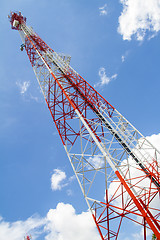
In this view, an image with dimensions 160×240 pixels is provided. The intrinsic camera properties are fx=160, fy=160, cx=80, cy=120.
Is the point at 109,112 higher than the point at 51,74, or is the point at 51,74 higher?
the point at 51,74

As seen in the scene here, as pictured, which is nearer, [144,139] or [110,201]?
[110,201]

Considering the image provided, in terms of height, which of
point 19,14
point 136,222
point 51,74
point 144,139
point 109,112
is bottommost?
point 136,222

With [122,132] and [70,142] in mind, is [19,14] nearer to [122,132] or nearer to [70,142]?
[70,142]

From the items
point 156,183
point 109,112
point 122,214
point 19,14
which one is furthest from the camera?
point 19,14

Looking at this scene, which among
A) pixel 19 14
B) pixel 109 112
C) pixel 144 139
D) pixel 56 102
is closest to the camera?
pixel 144 139

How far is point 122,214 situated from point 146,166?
10.9ft

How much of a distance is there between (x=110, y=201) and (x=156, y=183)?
3.17 metres

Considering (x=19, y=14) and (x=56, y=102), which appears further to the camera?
(x=19, y=14)

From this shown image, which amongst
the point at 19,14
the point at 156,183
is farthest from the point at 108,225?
the point at 19,14

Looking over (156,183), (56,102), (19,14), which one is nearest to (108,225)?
(156,183)

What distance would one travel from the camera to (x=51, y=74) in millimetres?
15570

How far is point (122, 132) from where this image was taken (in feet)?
37.6

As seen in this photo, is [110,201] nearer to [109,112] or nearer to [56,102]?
[109,112]

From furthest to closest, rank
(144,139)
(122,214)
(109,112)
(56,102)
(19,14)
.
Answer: (19,14) < (56,102) < (109,112) < (144,139) < (122,214)
